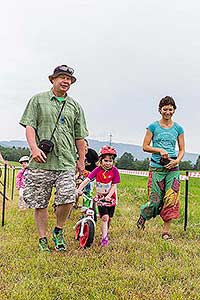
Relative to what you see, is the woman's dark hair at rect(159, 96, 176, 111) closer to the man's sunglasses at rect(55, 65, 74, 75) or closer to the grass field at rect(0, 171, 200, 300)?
the man's sunglasses at rect(55, 65, 74, 75)

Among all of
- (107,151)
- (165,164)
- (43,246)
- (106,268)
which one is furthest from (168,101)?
(106,268)

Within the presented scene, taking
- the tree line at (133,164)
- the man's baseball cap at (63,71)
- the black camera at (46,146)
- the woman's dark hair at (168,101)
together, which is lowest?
the tree line at (133,164)

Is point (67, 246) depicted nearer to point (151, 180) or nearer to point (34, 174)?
point (34, 174)

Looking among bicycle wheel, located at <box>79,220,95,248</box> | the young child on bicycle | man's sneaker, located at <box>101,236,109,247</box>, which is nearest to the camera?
bicycle wheel, located at <box>79,220,95,248</box>

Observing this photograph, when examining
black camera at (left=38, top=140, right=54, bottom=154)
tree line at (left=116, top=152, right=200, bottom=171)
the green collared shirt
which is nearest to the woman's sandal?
the green collared shirt

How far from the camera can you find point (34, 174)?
590 centimetres

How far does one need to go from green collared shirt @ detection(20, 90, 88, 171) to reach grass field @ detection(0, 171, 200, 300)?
3.48ft

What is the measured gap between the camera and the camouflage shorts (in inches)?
232

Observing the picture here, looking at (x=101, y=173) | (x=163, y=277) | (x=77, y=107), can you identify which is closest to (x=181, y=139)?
→ (x=101, y=173)

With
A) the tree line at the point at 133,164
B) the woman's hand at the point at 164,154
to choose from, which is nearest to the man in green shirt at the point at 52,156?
the woman's hand at the point at 164,154

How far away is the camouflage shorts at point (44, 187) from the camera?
5.89 meters

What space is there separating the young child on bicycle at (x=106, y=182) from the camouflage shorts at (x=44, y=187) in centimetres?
68

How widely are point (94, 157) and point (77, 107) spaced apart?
2.94m

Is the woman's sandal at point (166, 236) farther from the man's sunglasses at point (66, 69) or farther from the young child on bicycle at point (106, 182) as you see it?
the man's sunglasses at point (66, 69)
